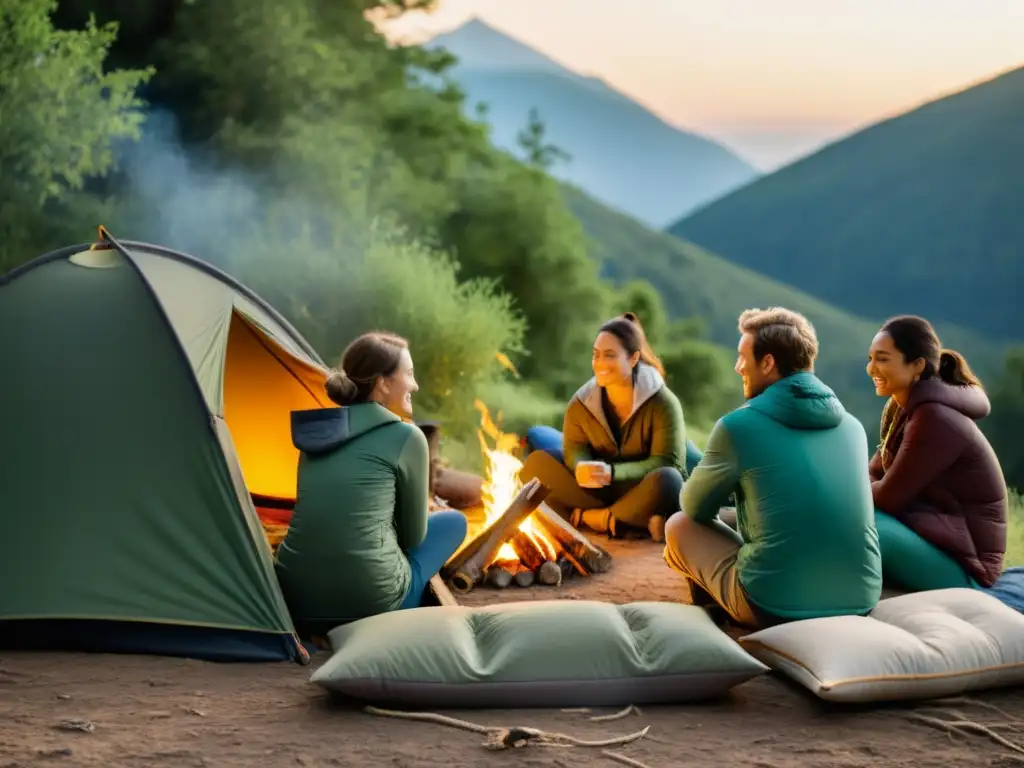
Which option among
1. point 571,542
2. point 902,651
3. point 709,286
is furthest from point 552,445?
point 709,286

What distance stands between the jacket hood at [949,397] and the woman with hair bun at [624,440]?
5.57ft

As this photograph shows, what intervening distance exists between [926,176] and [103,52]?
18658 mm

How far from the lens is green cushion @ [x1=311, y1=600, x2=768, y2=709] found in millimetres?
3922

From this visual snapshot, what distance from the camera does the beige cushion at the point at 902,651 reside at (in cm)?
392

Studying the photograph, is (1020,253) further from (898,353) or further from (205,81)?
(898,353)

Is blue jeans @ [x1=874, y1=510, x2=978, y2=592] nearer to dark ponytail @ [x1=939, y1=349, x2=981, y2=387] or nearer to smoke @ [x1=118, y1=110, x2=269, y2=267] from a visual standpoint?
dark ponytail @ [x1=939, y1=349, x2=981, y2=387]

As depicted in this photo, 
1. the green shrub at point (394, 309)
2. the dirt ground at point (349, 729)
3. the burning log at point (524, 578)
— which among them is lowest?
the dirt ground at point (349, 729)

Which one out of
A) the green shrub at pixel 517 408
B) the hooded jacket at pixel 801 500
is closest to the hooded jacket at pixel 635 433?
the hooded jacket at pixel 801 500

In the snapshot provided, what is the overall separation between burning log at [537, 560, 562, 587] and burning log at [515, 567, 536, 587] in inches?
2.3

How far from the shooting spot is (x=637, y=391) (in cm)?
679

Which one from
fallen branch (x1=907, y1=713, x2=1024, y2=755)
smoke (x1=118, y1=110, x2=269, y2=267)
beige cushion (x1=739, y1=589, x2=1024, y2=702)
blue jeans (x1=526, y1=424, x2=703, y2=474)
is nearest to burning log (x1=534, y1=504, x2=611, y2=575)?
blue jeans (x1=526, y1=424, x2=703, y2=474)

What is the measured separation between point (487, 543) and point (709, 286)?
21.9 meters

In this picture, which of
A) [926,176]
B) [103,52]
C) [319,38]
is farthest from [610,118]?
[103,52]

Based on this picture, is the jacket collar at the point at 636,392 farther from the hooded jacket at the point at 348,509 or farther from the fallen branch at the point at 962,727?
the fallen branch at the point at 962,727
